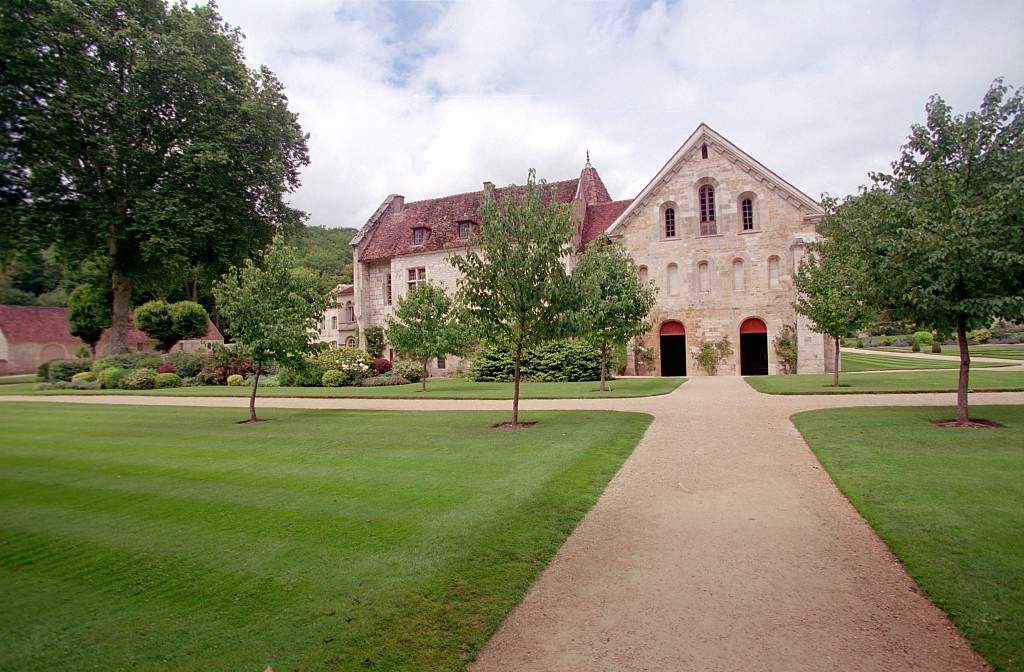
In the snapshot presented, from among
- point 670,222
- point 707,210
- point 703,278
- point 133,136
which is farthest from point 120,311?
point 707,210

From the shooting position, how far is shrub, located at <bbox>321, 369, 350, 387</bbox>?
31.1 meters

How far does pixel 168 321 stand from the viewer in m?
45.9

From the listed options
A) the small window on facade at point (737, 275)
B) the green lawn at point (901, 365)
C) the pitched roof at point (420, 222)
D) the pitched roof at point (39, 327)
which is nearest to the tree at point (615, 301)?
the small window on facade at point (737, 275)

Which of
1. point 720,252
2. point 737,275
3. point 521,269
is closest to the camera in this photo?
point 521,269

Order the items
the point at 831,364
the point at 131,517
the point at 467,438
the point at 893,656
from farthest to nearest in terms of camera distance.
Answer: the point at 831,364 < the point at 467,438 < the point at 131,517 < the point at 893,656

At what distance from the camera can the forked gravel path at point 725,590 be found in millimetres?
3818

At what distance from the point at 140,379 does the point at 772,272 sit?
1329 inches

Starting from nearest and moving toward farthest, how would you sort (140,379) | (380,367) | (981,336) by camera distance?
(140,379), (380,367), (981,336)

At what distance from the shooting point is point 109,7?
89.2ft

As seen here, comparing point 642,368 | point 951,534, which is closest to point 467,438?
point 951,534

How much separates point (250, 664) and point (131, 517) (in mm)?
4504

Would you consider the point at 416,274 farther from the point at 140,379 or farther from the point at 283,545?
the point at 283,545

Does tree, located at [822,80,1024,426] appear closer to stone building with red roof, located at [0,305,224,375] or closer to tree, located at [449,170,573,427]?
tree, located at [449,170,573,427]

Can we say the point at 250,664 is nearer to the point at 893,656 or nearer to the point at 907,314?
the point at 893,656
